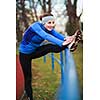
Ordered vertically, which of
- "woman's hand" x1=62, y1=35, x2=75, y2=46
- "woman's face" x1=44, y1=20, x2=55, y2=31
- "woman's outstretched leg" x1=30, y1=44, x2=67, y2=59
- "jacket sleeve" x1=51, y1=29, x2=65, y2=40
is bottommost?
"woman's outstretched leg" x1=30, y1=44, x2=67, y2=59

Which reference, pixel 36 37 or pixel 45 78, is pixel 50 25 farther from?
pixel 45 78

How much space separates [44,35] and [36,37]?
0.05m

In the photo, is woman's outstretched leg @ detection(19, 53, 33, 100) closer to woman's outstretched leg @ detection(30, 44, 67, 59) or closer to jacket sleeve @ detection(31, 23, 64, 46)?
woman's outstretched leg @ detection(30, 44, 67, 59)

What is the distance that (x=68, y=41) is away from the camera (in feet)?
5.90

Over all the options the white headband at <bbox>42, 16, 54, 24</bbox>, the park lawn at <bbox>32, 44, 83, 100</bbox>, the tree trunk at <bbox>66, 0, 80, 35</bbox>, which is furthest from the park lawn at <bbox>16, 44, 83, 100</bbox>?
the white headband at <bbox>42, 16, 54, 24</bbox>

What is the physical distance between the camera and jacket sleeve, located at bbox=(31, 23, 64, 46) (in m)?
1.76

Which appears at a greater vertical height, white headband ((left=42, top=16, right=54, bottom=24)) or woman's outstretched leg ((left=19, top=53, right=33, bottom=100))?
white headband ((left=42, top=16, right=54, bottom=24))

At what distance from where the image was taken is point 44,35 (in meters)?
1.77

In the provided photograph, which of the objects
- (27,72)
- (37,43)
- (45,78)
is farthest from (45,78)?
(37,43)

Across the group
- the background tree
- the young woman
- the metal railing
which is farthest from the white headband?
the metal railing

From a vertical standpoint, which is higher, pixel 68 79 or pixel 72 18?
pixel 72 18
